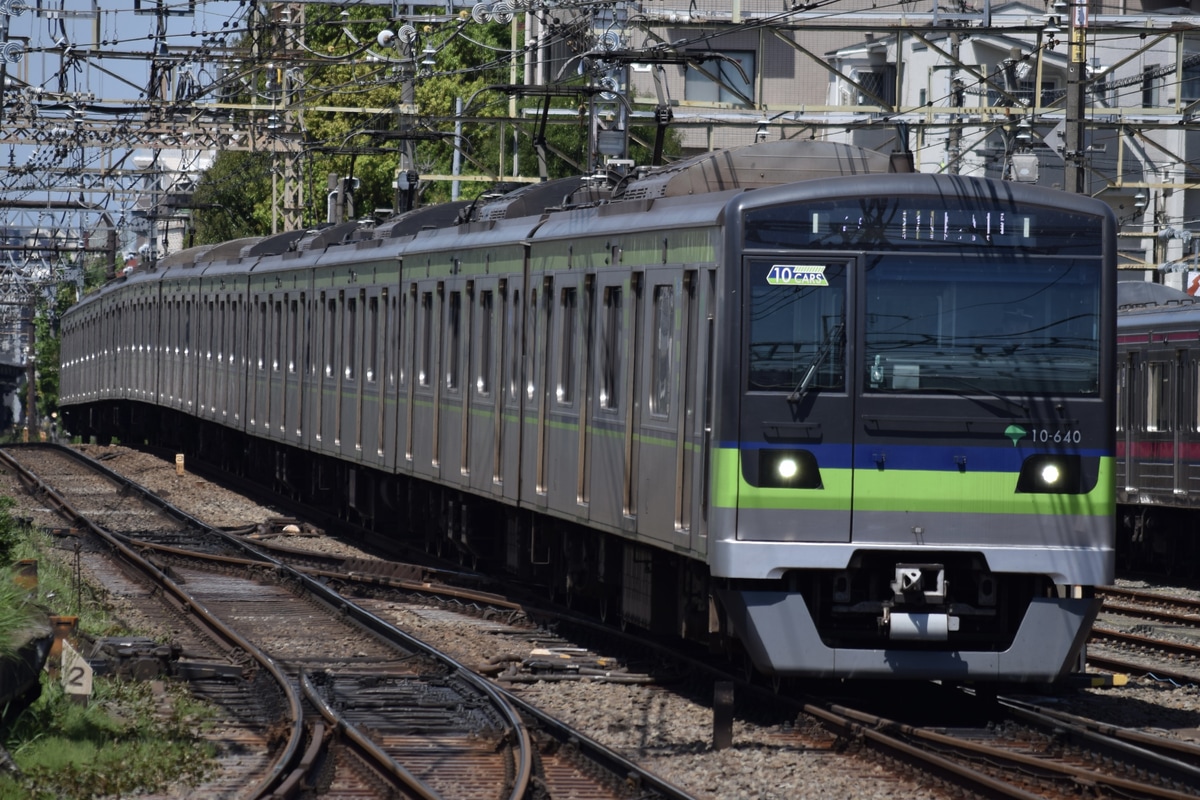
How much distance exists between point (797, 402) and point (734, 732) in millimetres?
1667

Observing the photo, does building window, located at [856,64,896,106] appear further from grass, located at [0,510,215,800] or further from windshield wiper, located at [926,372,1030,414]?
grass, located at [0,510,215,800]

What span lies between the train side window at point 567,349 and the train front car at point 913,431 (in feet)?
11.2

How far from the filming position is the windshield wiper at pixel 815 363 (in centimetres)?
1038

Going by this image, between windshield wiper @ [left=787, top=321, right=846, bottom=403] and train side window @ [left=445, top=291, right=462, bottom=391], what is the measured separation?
710cm

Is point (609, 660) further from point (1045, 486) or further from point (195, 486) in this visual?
point (195, 486)

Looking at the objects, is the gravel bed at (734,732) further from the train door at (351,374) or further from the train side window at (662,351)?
the train door at (351,374)

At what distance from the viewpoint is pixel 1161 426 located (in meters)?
21.6

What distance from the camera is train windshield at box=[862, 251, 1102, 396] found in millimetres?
10469

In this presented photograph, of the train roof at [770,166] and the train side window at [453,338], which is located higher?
the train roof at [770,166]

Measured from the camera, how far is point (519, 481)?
15.3 m

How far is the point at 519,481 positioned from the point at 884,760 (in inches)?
243

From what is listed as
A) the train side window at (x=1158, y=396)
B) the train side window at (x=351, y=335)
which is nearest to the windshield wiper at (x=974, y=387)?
the train side window at (x=1158, y=396)

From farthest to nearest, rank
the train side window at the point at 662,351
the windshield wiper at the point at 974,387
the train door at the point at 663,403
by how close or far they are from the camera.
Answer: the train side window at the point at 662,351
the train door at the point at 663,403
the windshield wiper at the point at 974,387

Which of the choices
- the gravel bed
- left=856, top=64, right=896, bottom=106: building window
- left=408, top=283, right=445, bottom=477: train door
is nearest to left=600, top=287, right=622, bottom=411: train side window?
the gravel bed
